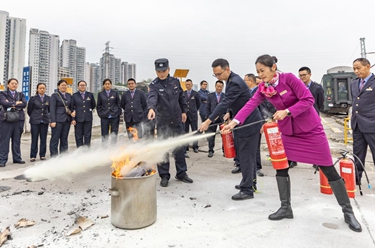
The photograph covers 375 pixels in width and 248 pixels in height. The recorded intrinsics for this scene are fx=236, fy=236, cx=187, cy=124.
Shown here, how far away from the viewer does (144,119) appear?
22.7 ft

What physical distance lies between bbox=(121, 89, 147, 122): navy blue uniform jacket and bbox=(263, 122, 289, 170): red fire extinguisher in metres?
4.63

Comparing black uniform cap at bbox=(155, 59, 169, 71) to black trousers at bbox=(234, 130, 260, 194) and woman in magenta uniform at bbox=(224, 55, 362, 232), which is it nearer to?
black trousers at bbox=(234, 130, 260, 194)

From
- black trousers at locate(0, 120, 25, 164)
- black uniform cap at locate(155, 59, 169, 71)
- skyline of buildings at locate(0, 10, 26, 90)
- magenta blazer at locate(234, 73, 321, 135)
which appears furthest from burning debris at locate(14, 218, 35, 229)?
skyline of buildings at locate(0, 10, 26, 90)

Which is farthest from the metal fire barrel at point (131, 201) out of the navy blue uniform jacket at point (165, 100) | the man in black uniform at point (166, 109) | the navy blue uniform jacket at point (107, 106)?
the navy blue uniform jacket at point (107, 106)

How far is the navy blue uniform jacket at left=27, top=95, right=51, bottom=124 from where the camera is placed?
6.33 meters

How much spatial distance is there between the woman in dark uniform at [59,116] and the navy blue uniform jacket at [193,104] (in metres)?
3.42

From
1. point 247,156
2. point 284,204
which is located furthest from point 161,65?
point 284,204

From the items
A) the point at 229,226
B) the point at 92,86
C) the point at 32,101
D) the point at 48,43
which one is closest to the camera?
the point at 229,226

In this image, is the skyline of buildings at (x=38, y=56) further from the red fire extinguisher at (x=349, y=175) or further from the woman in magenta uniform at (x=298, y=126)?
the red fire extinguisher at (x=349, y=175)

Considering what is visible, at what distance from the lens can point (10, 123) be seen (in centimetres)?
591

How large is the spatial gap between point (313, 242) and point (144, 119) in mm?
5383

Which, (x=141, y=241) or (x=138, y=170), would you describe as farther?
(x=138, y=170)

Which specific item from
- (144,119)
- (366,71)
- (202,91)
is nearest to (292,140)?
(366,71)

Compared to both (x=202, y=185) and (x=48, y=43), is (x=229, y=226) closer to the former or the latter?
(x=202, y=185)
